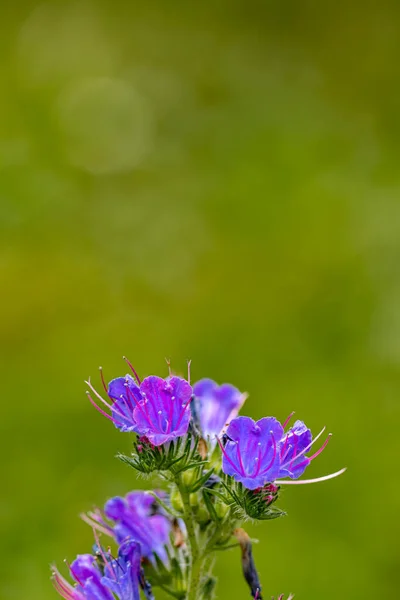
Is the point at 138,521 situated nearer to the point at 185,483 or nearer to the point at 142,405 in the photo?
the point at 185,483

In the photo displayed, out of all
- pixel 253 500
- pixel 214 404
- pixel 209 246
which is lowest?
pixel 253 500

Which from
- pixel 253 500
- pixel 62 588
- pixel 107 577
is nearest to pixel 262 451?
pixel 253 500

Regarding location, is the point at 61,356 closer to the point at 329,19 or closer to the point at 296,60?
the point at 296,60

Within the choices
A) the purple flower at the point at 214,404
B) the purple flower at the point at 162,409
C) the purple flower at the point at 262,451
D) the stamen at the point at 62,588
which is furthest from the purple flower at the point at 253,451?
the stamen at the point at 62,588

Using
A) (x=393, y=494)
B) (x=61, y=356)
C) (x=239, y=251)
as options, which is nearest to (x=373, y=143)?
(x=239, y=251)

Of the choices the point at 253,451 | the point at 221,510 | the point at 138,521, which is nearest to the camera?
the point at 253,451

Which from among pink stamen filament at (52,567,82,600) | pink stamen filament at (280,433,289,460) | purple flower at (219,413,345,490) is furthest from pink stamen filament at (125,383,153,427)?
pink stamen filament at (52,567,82,600)

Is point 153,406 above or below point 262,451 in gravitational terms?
above
